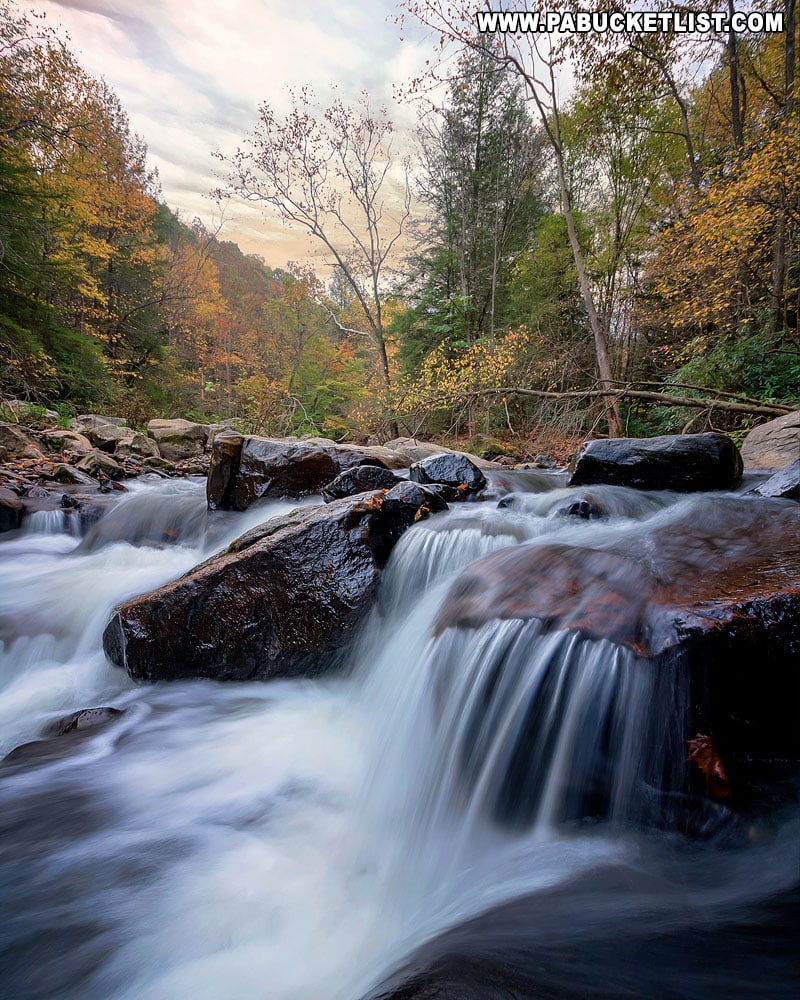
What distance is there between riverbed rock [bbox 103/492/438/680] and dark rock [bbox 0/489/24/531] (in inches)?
179

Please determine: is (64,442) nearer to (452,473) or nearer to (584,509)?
(452,473)

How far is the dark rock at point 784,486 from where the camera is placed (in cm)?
362

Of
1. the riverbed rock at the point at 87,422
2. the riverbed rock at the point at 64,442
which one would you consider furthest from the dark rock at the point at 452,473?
the riverbed rock at the point at 87,422

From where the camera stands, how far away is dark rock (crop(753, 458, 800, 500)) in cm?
362

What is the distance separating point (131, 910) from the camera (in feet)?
5.76

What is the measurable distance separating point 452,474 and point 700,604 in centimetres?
439

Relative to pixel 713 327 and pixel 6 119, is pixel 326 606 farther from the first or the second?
pixel 6 119

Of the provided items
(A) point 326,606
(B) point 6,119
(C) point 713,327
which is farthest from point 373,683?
(B) point 6,119

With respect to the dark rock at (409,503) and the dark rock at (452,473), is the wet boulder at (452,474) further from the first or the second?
the dark rock at (409,503)

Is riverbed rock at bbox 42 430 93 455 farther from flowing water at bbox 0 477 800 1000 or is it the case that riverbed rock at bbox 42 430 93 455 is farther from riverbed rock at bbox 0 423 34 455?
flowing water at bbox 0 477 800 1000

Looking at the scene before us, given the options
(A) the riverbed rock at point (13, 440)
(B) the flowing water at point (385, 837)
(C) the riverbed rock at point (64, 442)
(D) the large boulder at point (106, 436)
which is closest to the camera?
(B) the flowing water at point (385, 837)

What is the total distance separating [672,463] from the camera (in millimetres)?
4812

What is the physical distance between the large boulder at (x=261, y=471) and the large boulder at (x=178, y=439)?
734 centimetres

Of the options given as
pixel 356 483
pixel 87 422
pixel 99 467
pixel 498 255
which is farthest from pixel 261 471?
pixel 498 255
